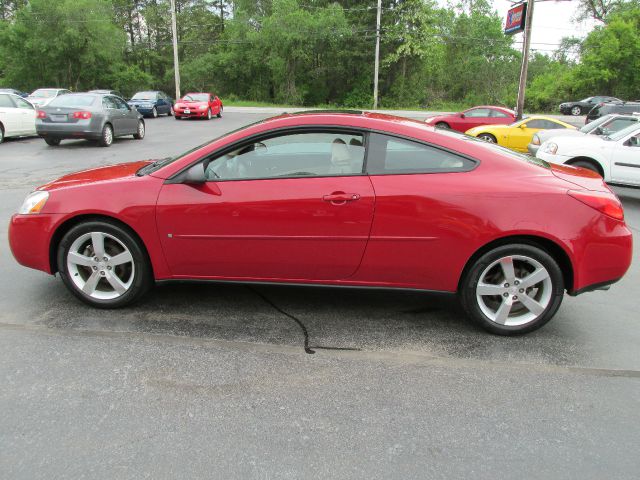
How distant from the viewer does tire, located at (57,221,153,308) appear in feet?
12.7

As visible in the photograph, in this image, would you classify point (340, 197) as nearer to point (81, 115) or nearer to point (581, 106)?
point (81, 115)

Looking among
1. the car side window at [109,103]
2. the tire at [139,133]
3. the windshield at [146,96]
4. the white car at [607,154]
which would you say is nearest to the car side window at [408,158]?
the white car at [607,154]

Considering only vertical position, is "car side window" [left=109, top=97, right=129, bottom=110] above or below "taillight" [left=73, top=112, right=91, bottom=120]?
above

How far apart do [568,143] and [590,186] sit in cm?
681

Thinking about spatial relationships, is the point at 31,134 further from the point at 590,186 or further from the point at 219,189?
the point at 590,186

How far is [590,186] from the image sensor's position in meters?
3.74

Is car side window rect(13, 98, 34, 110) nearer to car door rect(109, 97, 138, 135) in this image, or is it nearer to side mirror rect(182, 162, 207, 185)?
car door rect(109, 97, 138, 135)

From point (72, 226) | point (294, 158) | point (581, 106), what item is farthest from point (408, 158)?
point (581, 106)

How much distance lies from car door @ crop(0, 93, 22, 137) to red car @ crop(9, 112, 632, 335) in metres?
13.3

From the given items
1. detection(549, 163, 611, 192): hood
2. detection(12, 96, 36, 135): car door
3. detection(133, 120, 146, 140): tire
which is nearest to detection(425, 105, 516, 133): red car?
detection(133, 120, 146, 140): tire

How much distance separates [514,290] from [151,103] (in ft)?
94.1

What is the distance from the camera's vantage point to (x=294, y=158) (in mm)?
3783

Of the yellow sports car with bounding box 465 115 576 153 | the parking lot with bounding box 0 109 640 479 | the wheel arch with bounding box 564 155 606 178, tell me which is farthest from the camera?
the yellow sports car with bounding box 465 115 576 153

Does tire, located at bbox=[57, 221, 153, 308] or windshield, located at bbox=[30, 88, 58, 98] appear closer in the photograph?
tire, located at bbox=[57, 221, 153, 308]
